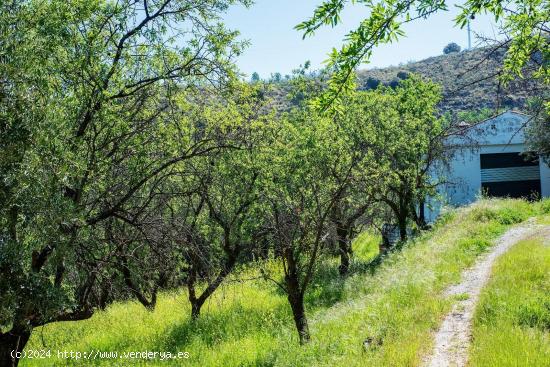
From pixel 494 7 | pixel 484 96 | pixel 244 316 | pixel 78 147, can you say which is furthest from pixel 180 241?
pixel 484 96

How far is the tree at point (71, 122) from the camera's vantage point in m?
5.55

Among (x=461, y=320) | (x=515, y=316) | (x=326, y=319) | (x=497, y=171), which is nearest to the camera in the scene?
(x=515, y=316)

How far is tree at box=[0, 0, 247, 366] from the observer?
18.2 ft

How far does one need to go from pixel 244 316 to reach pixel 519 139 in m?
26.2

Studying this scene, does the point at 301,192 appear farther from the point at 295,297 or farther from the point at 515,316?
the point at 515,316

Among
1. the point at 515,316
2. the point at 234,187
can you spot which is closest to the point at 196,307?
the point at 234,187

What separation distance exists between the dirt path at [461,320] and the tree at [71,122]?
18.0 feet

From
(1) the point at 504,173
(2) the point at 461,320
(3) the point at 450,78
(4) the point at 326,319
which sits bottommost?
(4) the point at 326,319

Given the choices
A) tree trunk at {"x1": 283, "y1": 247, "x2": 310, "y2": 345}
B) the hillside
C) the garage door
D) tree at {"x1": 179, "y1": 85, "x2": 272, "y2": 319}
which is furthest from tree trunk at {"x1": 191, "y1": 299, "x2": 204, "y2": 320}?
the hillside

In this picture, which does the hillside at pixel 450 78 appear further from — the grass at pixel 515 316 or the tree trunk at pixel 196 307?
the grass at pixel 515 316

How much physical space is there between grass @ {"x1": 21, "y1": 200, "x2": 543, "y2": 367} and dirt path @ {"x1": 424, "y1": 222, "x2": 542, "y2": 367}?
0.23 m

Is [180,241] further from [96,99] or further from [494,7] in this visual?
[494,7]

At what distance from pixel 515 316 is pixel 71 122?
784 centimetres

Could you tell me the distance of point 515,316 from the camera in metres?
8.60
